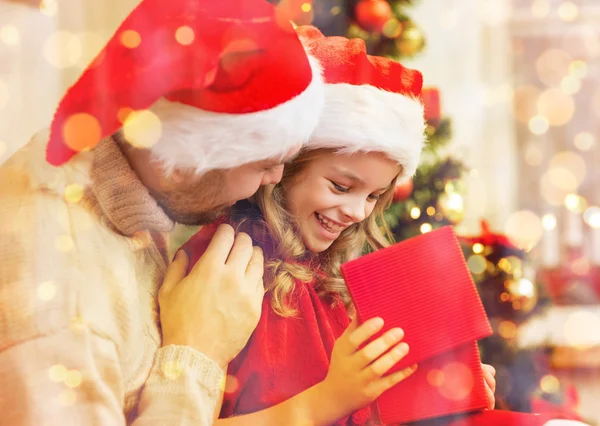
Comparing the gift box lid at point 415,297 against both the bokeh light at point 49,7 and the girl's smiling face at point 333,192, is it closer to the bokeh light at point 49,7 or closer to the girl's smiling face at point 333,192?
the girl's smiling face at point 333,192

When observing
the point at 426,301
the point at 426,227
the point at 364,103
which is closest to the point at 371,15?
the point at 364,103

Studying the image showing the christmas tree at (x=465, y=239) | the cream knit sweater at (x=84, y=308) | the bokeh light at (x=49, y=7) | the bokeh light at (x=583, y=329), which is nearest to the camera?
the cream knit sweater at (x=84, y=308)

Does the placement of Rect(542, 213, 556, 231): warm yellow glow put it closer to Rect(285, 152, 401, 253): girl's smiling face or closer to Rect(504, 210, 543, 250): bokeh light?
Rect(504, 210, 543, 250): bokeh light

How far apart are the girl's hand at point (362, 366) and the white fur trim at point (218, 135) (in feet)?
0.64

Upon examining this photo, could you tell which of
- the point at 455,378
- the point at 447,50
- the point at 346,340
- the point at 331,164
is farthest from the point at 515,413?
the point at 447,50

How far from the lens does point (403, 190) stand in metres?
0.70

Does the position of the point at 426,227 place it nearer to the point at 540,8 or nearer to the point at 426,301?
the point at 426,301

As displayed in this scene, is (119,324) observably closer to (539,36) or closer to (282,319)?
(282,319)

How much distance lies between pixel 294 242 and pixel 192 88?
8.0 inches

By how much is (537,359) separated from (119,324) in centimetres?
64

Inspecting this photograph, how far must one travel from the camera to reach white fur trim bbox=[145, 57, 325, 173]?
1.81 feet

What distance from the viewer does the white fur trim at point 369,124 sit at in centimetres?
63

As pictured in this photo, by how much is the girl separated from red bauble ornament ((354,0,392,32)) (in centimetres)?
7

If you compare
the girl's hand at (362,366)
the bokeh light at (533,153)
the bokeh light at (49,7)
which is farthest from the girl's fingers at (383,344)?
the bokeh light at (49,7)
